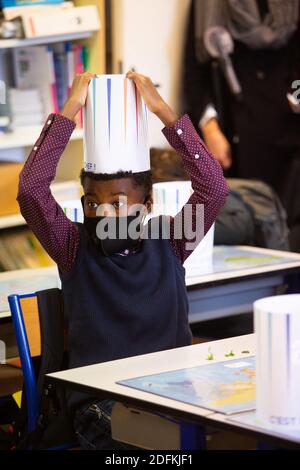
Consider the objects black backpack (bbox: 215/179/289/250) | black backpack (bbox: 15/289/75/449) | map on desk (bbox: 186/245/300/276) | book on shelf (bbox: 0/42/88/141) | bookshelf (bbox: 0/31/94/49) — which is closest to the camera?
black backpack (bbox: 15/289/75/449)

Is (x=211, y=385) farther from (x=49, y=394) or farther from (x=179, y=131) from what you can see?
(x=179, y=131)

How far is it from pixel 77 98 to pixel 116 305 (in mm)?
511

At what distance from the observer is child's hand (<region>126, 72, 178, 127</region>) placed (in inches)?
100

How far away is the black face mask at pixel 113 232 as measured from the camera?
8.27 ft

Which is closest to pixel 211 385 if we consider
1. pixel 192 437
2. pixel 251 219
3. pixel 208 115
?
pixel 192 437

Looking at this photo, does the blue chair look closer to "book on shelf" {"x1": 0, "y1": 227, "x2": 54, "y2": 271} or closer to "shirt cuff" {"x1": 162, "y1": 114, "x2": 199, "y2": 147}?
"shirt cuff" {"x1": 162, "y1": 114, "x2": 199, "y2": 147}

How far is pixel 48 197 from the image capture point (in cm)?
250

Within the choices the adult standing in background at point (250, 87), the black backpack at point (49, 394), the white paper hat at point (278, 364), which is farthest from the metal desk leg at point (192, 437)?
the adult standing in background at point (250, 87)

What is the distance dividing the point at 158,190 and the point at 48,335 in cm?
81

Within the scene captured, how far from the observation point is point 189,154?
8.45 ft

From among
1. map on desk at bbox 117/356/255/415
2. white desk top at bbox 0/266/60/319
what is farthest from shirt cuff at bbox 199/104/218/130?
map on desk at bbox 117/356/255/415

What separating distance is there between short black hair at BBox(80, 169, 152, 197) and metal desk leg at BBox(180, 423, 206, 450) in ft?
2.44

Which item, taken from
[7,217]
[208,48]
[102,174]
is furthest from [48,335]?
[208,48]

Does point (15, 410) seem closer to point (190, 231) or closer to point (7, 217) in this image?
point (190, 231)
